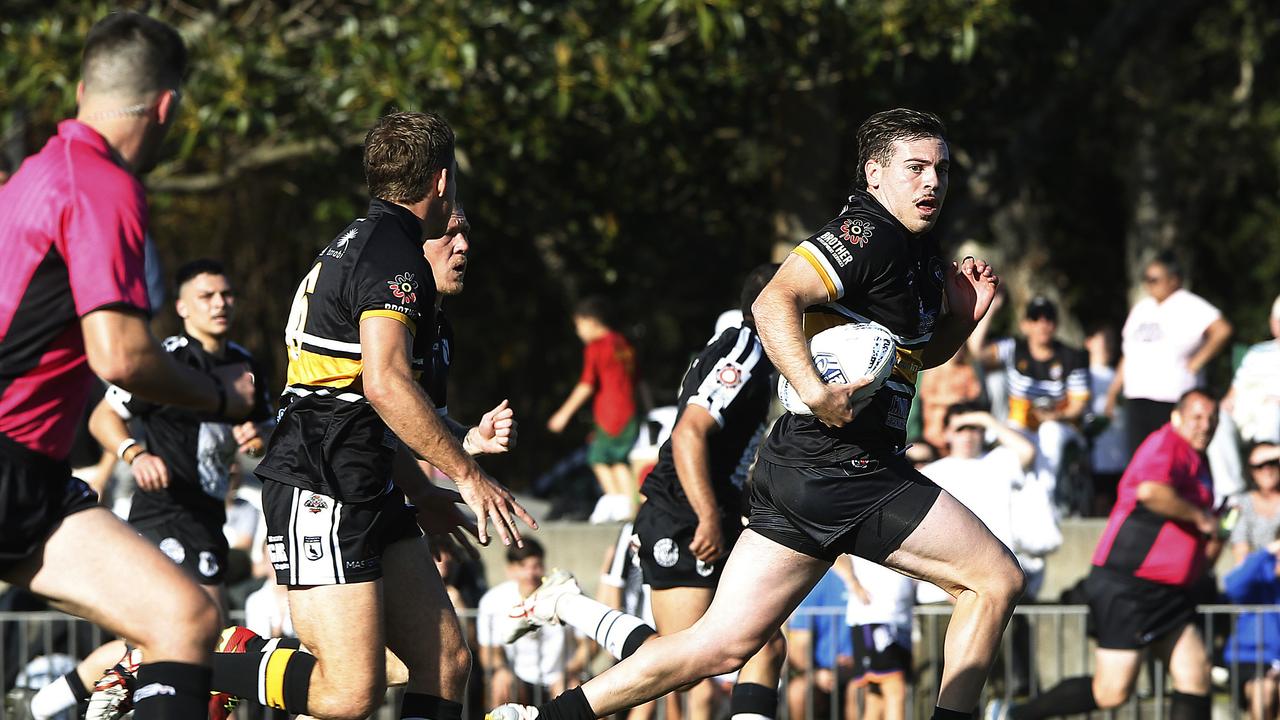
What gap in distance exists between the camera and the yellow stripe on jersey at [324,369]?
5336 mm

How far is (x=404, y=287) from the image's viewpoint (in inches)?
203

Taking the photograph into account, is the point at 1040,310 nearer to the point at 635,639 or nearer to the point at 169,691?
the point at 635,639

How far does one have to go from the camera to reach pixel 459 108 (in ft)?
39.4

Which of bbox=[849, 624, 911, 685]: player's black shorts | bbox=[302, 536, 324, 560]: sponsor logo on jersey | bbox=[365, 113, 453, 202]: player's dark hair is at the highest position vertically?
bbox=[365, 113, 453, 202]: player's dark hair

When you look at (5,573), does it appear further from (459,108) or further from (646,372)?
(646,372)

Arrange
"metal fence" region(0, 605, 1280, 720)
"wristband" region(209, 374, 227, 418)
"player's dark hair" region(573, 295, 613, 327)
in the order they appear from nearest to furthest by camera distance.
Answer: "wristband" region(209, 374, 227, 418), "metal fence" region(0, 605, 1280, 720), "player's dark hair" region(573, 295, 613, 327)

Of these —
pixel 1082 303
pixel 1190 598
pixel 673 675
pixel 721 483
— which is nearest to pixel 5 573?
pixel 673 675

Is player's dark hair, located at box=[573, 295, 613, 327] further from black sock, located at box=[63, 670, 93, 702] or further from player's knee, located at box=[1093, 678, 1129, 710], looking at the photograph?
black sock, located at box=[63, 670, 93, 702]

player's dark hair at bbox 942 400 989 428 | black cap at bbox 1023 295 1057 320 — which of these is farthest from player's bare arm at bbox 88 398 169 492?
black cap at bbox 1023 295 1057 320

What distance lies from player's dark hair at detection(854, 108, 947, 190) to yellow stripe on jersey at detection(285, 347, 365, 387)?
5.88 feet

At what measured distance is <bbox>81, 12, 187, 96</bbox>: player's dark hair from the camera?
14.6 feet

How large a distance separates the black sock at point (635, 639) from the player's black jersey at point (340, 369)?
51.9 inches

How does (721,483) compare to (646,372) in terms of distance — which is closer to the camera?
(721,483)

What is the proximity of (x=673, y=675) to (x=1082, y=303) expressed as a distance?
2121cm
